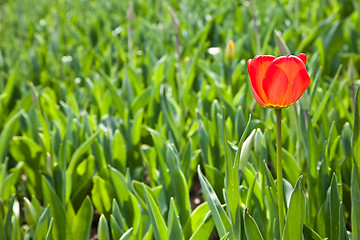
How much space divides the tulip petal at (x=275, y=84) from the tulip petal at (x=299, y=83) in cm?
1

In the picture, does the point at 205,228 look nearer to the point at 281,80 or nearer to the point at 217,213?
the point at 217,213

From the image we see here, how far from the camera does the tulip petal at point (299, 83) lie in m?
0.90

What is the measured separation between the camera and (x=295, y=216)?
1002mm

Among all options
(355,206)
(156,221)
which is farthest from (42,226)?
(355,206)

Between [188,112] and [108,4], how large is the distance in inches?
88.6

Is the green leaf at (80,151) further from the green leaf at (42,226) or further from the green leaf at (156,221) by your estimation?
the green leaf at (156,221)

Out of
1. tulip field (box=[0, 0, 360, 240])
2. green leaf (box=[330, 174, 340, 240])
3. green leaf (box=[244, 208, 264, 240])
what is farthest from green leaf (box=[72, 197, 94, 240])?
green leaf (box=[330, 174, 340, 240])

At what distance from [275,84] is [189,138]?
73 centimetres

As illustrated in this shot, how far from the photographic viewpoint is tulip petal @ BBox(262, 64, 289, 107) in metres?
0.90

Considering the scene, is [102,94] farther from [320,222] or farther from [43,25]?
[43,25]

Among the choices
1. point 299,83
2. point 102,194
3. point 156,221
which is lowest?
point 102,194

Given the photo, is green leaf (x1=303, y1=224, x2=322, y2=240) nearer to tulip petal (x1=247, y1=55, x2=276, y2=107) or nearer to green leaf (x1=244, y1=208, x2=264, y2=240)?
green leaf (x1=244, y1=208, x2=264, y2=240)

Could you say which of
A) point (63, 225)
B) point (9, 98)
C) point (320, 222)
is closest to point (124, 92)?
point (9, 98)

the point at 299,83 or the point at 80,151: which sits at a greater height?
the point at 299,83
